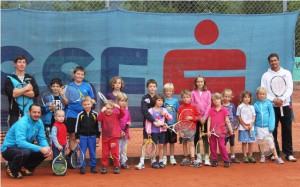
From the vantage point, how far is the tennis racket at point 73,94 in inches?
250

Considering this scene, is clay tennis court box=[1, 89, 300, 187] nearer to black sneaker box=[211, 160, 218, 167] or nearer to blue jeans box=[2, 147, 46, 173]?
black sneaker box=[211, 160, 218, 167]

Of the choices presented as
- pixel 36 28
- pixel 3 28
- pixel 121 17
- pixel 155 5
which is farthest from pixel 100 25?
pixel 155 5

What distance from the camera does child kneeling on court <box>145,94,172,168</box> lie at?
21.1 feet

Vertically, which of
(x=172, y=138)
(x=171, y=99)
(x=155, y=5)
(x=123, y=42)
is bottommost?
(x=172, y=138)

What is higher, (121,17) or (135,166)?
(121,17)

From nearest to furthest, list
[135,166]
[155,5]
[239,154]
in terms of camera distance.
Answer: [135,166]
[239,154]
[155,5]

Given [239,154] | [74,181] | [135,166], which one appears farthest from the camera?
[239,154]

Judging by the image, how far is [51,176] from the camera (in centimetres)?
601

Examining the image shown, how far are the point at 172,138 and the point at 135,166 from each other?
649 millimetres

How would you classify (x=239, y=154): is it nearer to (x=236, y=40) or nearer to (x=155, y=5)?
(x=236, y=40)

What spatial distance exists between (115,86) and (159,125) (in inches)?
32.1

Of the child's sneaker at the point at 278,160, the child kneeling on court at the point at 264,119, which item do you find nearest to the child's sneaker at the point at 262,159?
the child kneeling on court at the point at 264,119

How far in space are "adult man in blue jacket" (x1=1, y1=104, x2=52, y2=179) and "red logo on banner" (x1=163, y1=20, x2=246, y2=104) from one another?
2152mm

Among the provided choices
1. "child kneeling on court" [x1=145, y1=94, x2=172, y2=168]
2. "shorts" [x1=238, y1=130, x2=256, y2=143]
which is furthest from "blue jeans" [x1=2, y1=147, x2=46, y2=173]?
"shorts" [x1=238, y1=130, x2=256, y2=143]
